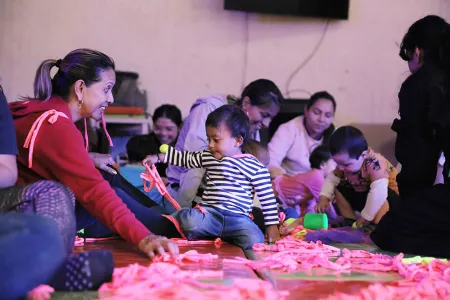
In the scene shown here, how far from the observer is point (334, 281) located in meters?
1.86

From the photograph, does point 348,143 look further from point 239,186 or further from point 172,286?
point 172,286

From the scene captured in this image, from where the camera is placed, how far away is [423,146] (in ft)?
8.60

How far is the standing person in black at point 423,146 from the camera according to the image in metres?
2.49

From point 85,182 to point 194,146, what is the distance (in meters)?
1.18

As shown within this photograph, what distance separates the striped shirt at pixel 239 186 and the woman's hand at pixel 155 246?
2.09 feet

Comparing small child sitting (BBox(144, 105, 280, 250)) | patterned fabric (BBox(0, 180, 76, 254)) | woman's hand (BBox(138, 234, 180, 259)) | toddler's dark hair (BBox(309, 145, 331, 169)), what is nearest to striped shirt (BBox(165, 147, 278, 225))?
small child sitting (BBox(144, 105, 280, 250))

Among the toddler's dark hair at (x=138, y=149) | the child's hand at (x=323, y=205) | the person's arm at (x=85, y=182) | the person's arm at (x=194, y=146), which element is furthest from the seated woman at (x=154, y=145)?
the person's arm at (x=85, y=182)

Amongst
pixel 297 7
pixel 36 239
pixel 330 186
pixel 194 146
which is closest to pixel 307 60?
pixel 297 7

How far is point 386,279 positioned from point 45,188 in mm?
1001

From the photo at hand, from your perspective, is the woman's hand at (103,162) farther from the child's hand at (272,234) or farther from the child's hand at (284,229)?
the child's hand at (284,229)

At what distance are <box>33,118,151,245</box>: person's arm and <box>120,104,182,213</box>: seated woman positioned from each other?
117cm

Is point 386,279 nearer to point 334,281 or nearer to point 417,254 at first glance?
point 334,281

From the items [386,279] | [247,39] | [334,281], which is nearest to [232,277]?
[334,281]

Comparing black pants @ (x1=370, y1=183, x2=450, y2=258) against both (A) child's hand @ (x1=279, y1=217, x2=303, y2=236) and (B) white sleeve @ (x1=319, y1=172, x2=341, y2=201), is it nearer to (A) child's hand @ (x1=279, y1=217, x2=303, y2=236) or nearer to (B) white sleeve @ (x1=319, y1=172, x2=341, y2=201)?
(A) child's hand @ (x1=279, y1=217, x2=303, y2=236)
